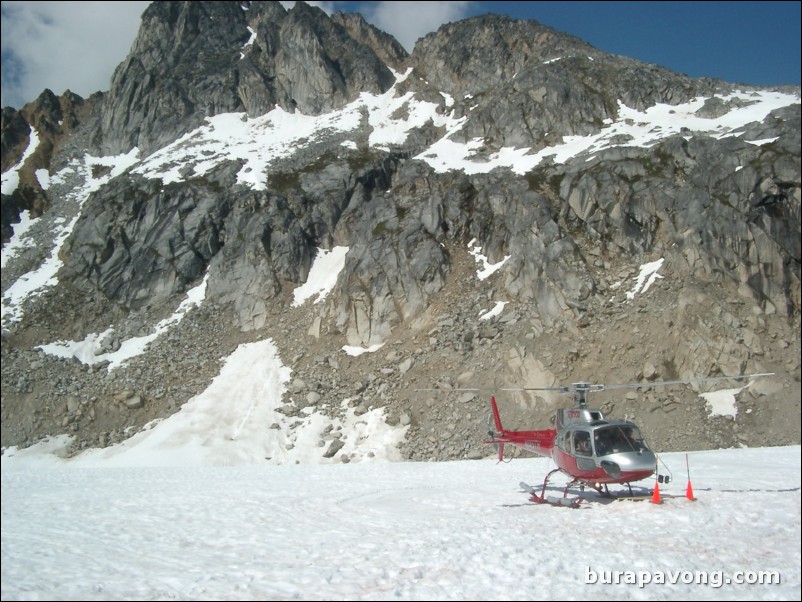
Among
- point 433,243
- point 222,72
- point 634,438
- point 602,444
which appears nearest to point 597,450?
point 602,444

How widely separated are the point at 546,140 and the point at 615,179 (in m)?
18.5

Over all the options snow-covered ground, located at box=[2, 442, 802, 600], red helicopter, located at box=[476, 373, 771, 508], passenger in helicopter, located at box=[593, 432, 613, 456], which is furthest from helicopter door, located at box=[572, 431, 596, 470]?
snow-covered ground, located at box=[2, 442, 802, 600]

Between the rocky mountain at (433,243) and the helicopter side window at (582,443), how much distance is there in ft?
59.1

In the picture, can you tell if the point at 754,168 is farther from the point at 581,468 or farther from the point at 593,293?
the point at 581,468

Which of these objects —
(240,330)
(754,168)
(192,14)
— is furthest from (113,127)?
(754,168)

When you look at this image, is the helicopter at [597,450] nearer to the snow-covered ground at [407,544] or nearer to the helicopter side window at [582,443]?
the helicopter side window at [582,443]

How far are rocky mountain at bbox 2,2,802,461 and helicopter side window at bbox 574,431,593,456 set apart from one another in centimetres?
1801

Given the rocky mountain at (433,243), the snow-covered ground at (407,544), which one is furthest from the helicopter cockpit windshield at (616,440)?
the rocky mountain at (433,243)

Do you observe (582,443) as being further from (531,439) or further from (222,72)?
(222,72)

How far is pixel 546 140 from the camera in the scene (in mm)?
62656

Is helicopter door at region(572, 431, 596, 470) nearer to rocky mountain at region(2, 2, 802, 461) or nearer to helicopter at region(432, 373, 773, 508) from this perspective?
helicopter at region(432, 373, 773, 508)

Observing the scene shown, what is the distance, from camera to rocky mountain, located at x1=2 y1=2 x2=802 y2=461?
36.2 meters

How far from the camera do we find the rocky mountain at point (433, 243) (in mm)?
36188

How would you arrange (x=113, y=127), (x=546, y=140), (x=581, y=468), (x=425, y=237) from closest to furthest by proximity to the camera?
(x=581, y=468), (x=425, y=237), (x=546, y=140), (x=113, y=127)
